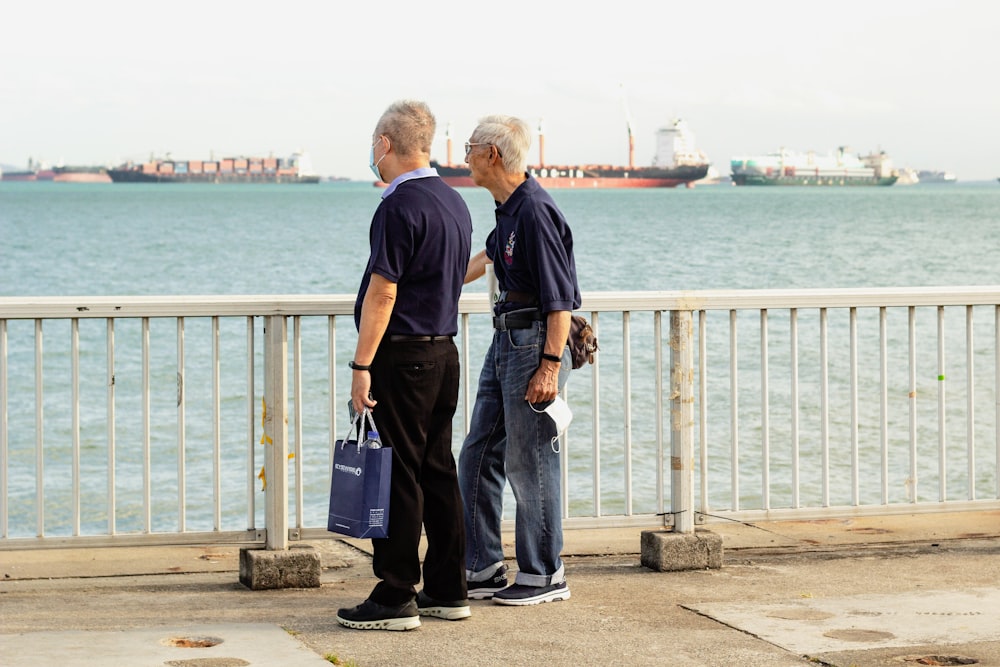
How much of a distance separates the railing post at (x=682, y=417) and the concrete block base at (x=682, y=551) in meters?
0.07

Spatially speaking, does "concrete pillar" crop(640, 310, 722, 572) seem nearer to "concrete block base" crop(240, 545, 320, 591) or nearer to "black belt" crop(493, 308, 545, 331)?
"black belt" crop(493, 308, 545, 331)

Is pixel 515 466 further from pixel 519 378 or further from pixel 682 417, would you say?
pixel 682 417

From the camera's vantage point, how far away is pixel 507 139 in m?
5.68

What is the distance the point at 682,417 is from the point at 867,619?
1.29 m

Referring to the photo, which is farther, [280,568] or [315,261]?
[315,261]

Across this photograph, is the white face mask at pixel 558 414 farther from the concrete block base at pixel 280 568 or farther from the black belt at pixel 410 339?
the concrete block base at pixel 280 568

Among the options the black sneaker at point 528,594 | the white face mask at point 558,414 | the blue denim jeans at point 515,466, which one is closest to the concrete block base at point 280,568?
the blue denim jeans at point 515,466

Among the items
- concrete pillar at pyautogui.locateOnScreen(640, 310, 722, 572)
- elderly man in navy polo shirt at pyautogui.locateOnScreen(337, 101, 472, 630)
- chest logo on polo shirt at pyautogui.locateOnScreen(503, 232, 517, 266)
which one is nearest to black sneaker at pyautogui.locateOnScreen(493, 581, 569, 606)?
elderly man in navy polo shirt at pyautogui.locateOnScreen(337, 101, 472, 630)

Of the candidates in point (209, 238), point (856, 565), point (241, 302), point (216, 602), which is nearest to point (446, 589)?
point (216, 602)

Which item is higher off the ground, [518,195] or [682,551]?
[518,195]

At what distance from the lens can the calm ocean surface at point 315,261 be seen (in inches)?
728

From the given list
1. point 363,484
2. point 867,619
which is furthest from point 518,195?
point 867,619

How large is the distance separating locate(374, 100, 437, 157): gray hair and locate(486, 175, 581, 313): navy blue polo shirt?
44cm

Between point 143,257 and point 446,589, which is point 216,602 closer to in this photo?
point 446,589
